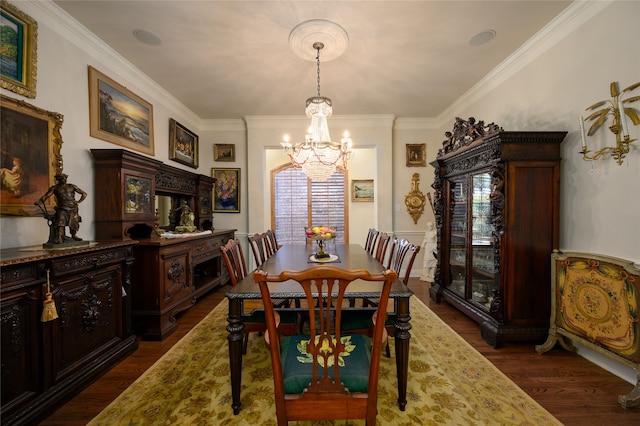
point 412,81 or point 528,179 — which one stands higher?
point 412,81

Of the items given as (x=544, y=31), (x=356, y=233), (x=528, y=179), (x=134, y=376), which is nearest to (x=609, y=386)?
(x=528, y=179)

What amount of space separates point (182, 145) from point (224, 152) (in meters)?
0.78

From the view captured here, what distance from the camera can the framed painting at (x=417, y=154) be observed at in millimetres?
4801

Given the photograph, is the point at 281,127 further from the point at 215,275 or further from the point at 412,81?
the point at 215,275

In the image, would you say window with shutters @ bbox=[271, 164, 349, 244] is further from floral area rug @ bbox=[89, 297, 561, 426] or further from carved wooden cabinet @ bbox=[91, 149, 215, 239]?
floral area rug @ bbox=[89, 297, 561, 426]

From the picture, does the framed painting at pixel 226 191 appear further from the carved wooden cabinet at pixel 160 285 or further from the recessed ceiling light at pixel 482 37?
the recessed ceiling light at pixel 482 37

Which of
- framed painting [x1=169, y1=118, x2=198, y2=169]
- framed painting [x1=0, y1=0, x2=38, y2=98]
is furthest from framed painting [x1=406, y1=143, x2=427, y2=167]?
framed painting [x1=0, y1=0, x2=38, y2=98]

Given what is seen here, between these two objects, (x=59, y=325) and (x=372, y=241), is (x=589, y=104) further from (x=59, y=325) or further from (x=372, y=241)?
(x=59, y=325)

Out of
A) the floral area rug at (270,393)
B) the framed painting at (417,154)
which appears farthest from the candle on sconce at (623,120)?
the framed painting at (417,154)

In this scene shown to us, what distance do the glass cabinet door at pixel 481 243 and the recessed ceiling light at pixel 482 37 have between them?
1.34 meters

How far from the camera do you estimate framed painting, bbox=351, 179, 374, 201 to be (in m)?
6.17

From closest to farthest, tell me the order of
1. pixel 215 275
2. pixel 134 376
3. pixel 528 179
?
pixel 134 376 → pixel 528 179 → pixel 215 275

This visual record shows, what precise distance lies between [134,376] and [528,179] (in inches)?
143

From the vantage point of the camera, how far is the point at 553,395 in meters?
1.71
